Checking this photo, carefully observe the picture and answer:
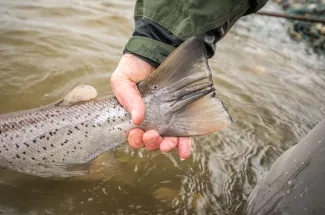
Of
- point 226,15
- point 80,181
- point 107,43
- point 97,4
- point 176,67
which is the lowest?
point 80,181

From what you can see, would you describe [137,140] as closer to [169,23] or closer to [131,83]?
[131,83]

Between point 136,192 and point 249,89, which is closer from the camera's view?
point 136,192

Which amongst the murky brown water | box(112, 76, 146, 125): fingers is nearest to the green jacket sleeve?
box(112, 76, 146, 125): fingers

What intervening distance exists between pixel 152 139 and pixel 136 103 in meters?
0.26

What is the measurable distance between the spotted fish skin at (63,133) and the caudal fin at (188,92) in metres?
0.28

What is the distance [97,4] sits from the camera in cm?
573

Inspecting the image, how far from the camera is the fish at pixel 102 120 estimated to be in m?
1.84

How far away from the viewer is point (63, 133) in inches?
80.9

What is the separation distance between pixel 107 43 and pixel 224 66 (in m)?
1.83

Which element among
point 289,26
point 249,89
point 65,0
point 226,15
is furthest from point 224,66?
point 289,26

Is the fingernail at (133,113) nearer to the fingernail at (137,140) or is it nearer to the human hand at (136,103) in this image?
the human hand at (136,103)

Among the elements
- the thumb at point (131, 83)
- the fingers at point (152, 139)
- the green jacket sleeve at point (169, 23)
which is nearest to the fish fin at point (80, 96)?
the thumb at point (131, 83)

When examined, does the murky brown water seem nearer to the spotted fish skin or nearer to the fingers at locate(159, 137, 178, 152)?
the spotted fish skin

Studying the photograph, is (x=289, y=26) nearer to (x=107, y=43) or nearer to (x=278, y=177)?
(x=107, y=43)
